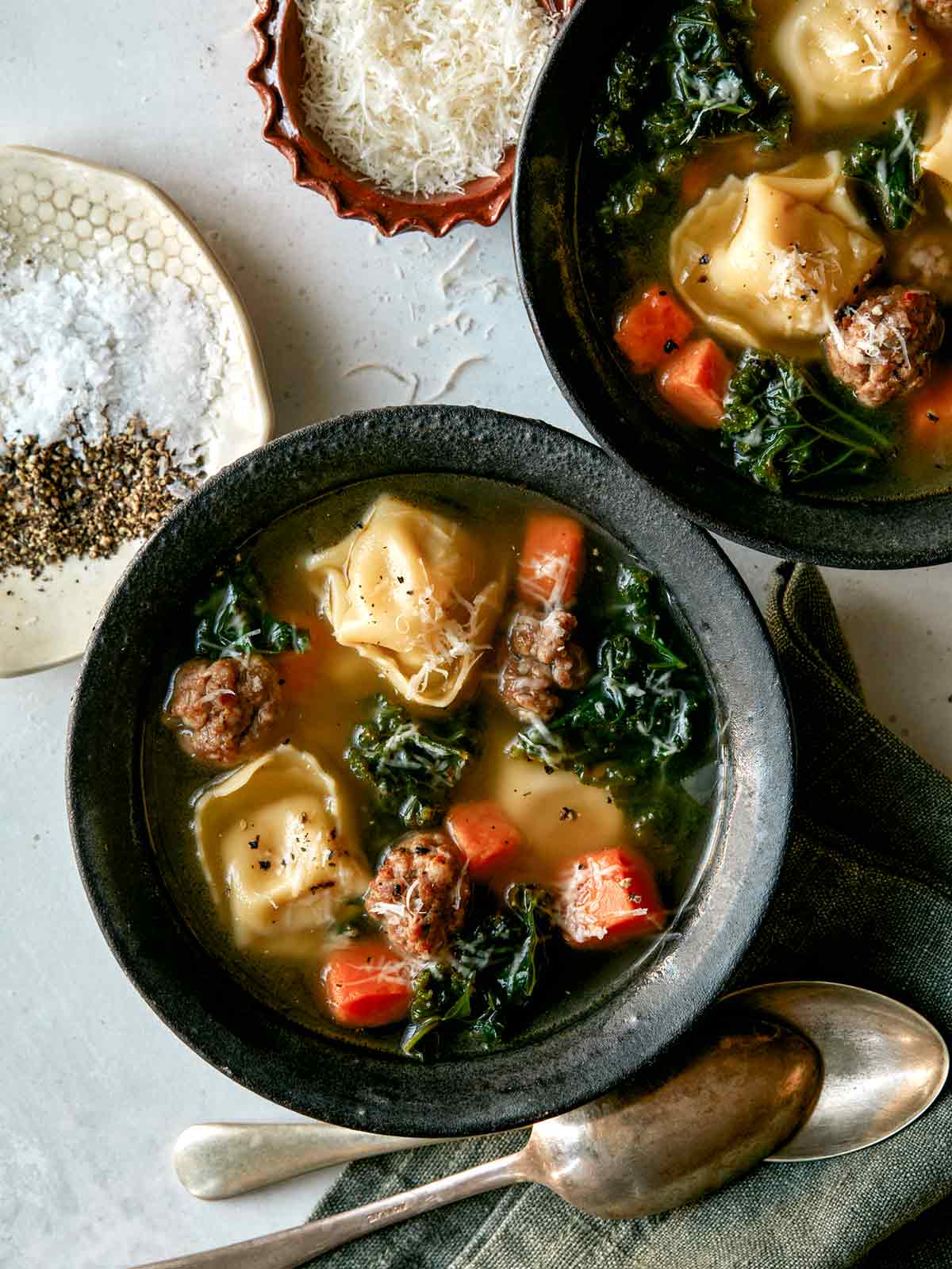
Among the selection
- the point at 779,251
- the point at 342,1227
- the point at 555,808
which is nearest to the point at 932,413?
the point at 779,251

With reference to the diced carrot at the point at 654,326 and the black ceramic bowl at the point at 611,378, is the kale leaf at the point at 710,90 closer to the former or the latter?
the black ceramic bowl at the point at 611,378

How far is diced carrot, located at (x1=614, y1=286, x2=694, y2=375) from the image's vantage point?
2629 millimetres

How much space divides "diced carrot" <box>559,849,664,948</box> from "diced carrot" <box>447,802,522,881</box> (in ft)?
0.50

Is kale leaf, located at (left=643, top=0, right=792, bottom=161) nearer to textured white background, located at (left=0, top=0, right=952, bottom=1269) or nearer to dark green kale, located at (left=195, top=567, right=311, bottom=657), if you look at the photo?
textured white background, located at (left=0, top=0, right=952, bottom=1269)

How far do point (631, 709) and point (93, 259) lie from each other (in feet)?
6.00

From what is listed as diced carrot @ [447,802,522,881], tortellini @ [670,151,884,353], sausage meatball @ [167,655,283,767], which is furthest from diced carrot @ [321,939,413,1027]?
tortellini @ [670,151,884,353]

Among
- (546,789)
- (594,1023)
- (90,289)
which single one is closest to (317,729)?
(546,789)

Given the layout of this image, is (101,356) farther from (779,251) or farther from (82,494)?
(779,251)

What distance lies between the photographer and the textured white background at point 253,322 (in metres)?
3.29

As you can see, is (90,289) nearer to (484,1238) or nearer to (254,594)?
(254,594)

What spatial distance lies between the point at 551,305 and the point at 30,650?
1655mm

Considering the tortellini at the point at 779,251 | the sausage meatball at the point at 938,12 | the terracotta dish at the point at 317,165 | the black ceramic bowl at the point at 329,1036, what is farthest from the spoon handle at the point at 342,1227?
the sausage meatball at the point at 938,12

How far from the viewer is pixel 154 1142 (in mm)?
3404

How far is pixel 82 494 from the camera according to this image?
10.8 feet
